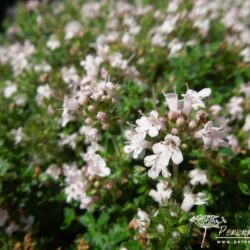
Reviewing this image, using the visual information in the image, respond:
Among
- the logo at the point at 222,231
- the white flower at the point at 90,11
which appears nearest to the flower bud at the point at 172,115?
the logo at the point at 222,231

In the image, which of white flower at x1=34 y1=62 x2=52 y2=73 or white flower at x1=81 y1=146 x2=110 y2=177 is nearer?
white flower at x1=81 y1=146 x2=110 y2=177

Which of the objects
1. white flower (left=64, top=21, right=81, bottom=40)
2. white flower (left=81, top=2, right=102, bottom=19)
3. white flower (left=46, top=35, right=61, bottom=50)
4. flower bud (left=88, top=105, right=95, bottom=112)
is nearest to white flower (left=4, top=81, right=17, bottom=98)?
white flower (left=46, top=35, right=61, bottom=50)

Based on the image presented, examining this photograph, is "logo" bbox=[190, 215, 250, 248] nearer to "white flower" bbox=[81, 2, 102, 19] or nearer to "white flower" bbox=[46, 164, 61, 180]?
"white flower" bbox=[46, 164, 61, 180]

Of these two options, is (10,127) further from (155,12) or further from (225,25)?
(225,25)

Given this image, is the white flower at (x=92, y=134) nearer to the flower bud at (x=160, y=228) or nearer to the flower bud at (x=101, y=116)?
the flower bud at (x=101, y=116)

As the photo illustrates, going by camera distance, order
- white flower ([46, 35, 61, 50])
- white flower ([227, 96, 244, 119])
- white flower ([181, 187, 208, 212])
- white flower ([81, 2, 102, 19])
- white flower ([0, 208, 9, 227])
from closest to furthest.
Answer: white flower ([181, 187, 208, 212])
white flower ([0, 208, 9, 227])
white flower ([227, 96, 244, 119])
white flower ([46, 35, 61, 50])
white flower ([81, 2, 102, 19])

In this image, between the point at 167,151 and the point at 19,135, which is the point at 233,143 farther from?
the point at 19,135

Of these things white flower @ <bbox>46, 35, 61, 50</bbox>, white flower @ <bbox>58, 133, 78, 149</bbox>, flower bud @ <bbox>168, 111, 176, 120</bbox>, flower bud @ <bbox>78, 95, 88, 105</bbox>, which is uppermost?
white flower @ <bbox>46, 35, 61, 50</bbox>

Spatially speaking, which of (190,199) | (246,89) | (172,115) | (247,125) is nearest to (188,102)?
(172,115)

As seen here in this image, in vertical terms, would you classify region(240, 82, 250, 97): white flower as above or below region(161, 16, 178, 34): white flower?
below
